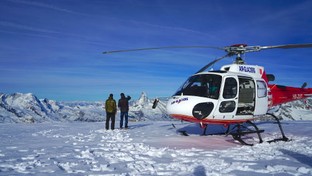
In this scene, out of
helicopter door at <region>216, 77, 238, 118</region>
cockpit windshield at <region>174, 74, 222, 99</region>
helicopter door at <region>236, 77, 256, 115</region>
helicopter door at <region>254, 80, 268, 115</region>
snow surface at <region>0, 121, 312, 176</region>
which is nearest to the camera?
snow surface at <region>0, 121, 312, 176</region>

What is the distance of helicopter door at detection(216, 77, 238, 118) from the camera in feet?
35.5

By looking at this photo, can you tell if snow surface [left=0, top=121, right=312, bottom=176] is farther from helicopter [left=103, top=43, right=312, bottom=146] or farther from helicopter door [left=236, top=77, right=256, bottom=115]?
helicopter door [left=236, top=77, right=256, bottom=115]

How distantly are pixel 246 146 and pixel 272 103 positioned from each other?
4.14 m

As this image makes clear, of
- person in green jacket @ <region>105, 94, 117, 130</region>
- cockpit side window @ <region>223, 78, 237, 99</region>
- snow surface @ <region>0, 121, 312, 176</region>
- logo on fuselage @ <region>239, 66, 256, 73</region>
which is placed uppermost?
logo on fuselage @ <region>239, 66, 256, 73</region>

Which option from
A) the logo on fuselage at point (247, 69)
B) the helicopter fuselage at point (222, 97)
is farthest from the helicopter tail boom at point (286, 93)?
the logo on fuselage at point (247, 69)

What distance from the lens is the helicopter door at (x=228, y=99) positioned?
10.8 metres

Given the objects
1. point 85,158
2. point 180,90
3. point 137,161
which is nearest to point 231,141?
point 180,90

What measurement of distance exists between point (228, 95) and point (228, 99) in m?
0.16

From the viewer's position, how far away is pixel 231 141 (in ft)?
37.7

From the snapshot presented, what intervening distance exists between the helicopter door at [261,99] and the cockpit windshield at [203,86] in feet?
7.41

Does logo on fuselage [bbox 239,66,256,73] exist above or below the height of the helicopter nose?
above

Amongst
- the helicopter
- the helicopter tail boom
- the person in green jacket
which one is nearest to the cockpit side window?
the helicopter

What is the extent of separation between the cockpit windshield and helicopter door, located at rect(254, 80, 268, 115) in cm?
226

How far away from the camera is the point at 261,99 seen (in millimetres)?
12070
